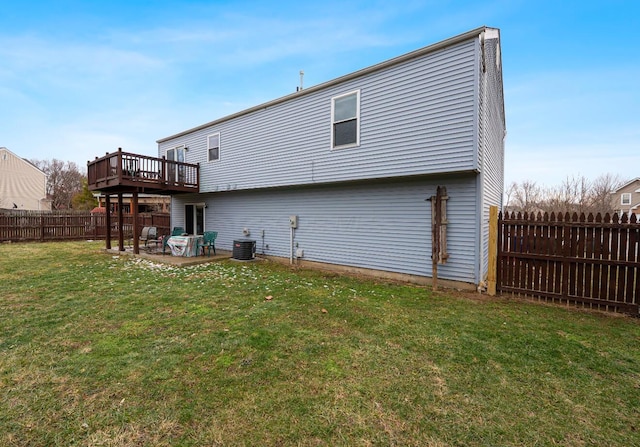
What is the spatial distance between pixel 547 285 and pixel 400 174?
3500mm

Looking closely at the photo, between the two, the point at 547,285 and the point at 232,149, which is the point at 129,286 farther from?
the point at 547,285

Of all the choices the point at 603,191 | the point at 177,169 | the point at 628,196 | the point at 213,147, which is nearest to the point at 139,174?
the point at 177,169

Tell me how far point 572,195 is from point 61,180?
191 feet

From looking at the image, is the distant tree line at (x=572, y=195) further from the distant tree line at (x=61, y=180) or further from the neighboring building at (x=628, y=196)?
the distant tree line at (x=61, y=180)

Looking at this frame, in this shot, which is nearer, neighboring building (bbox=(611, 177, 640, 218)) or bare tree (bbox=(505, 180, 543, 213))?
bare tree (bbox=(505, 180, 543, 213))

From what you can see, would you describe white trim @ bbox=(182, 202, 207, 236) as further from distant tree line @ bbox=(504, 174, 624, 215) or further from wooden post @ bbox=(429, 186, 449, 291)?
distant tree line @ bbox=(504, 174, 624, 215)

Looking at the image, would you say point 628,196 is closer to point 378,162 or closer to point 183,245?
point 378,162

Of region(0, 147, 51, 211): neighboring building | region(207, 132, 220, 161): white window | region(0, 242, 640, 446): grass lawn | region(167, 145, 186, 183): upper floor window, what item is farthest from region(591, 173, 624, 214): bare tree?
region(0, 147, 51, 211): neighboring building

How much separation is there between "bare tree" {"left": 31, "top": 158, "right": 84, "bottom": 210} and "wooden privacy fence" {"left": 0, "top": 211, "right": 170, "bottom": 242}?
28.9 metres

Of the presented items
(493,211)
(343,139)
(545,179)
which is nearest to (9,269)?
(343,139)

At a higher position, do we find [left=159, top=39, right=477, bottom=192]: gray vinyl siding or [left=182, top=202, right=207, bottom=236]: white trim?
[left=159, top=39, right=477, bottom=192]: gray vinyl siding

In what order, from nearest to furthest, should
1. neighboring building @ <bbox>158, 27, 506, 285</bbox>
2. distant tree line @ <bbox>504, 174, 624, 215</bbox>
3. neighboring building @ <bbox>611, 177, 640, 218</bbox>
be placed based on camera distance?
1. neighboring building @ <bbox>158, 27, 506, 285</bbox>
2. distant tree line @ <bbox>504, 174, 624, 215</bbox>
3. neighboring building @ <bbox>611, 177, 640, 218</bbox>

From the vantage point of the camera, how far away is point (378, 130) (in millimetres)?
6816

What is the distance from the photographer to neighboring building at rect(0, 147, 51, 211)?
26.0 m
